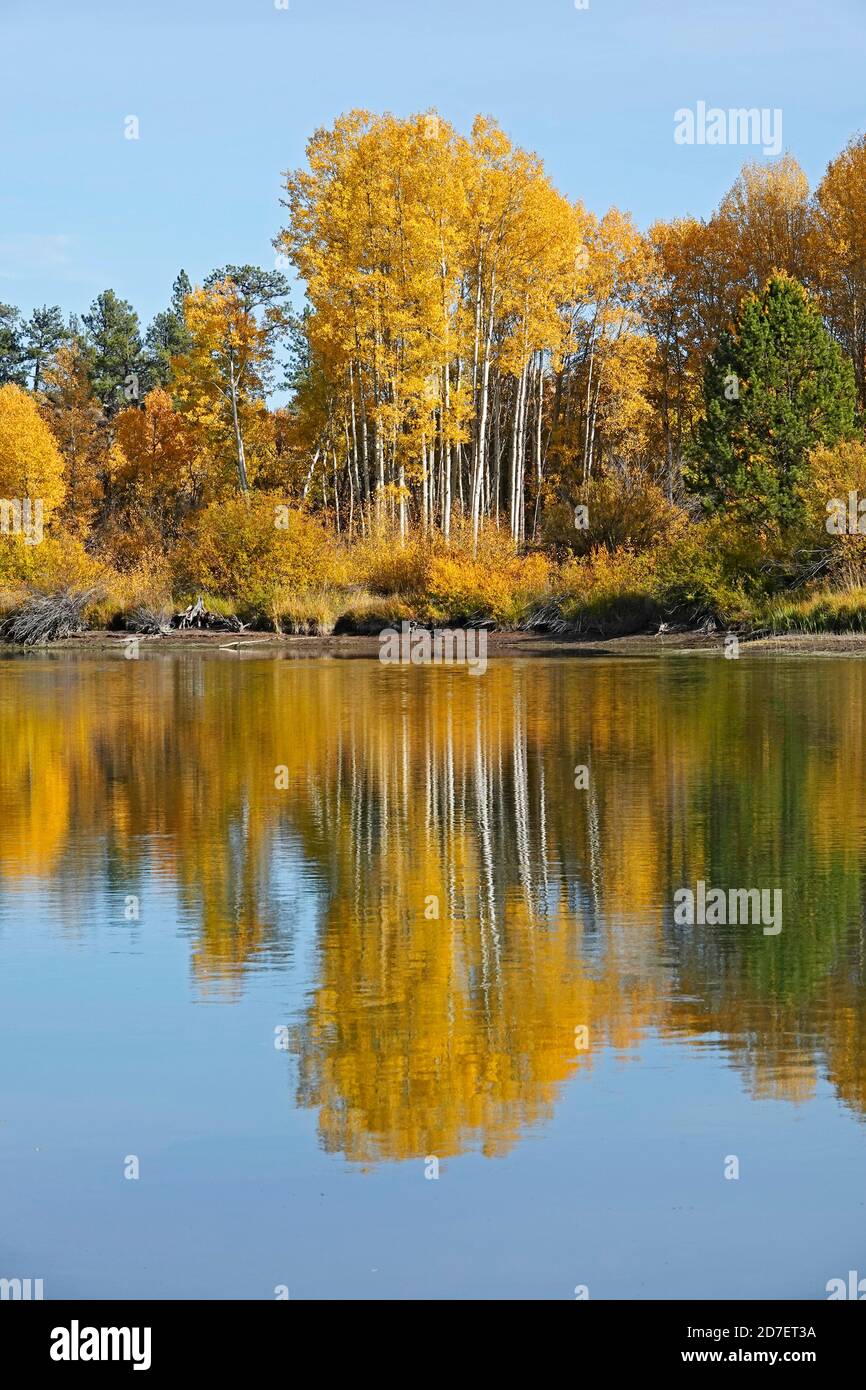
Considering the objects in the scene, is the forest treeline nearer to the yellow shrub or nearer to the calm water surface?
the yellow shrub

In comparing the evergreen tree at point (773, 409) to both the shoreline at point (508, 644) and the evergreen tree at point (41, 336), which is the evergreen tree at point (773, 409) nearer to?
the shoreline at point (508, 644)

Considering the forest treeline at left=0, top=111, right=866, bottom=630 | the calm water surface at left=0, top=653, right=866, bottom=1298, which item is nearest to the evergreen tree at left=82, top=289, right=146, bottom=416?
the forest treeline at left=0, top=111, right=866, bottom=630

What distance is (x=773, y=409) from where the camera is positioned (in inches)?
1759

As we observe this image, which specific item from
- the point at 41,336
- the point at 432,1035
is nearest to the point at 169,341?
the point at 41,336

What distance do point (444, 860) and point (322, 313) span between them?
4207cm

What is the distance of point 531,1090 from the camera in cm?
730

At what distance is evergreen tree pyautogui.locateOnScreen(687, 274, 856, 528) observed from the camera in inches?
1743

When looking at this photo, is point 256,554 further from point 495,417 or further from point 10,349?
point 10,349

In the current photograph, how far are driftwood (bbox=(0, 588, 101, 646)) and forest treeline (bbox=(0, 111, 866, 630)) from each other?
2.23ft

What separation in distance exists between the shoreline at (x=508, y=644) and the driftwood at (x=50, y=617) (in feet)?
1.15

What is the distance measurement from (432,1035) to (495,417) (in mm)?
53991

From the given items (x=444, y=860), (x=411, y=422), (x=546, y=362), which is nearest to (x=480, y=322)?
(x=411, y=422)

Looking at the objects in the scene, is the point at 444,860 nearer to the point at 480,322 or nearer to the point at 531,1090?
the point at 531,1090
